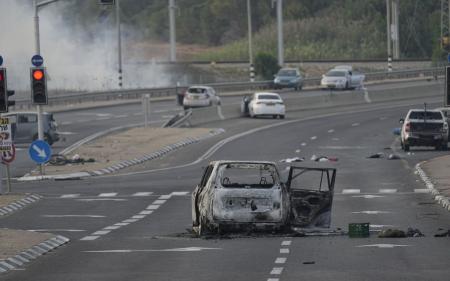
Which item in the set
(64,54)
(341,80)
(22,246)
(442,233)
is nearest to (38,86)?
(22,246)

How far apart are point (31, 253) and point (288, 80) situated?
7667 cm

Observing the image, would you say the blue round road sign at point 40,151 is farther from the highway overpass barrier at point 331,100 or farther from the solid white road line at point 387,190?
the highway overpass barrier at point 331,100

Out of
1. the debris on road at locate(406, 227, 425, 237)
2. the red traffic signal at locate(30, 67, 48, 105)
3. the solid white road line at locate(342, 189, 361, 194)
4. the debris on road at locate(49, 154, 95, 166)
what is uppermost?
the red traffic signal at locate(30, 67, 48, 105)

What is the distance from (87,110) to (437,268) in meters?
65.8

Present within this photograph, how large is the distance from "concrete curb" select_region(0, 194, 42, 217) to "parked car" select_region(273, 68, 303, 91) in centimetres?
6174

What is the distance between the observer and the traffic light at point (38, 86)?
42.8 m

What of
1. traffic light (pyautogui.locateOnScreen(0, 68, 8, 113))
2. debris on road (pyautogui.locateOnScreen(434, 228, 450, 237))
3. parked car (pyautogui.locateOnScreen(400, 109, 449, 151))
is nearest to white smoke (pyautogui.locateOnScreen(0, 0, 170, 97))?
parked car (pyautogui.locateOnScreen(400, 109, 449, 151))

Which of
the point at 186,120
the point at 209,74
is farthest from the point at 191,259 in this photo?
the point at 209,74

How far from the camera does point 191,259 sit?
21.6 meters

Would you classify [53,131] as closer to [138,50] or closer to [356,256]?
[356,256]

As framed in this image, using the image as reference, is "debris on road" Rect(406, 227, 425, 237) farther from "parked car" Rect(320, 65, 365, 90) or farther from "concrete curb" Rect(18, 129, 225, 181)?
"parked car" Rect(320, 65, 365, 90)

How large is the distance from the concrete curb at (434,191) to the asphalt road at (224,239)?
0.23m

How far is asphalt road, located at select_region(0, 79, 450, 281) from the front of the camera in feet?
64.9

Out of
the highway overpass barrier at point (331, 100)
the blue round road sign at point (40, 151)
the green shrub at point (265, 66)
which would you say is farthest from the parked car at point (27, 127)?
the green shrub at point (265, 66)
